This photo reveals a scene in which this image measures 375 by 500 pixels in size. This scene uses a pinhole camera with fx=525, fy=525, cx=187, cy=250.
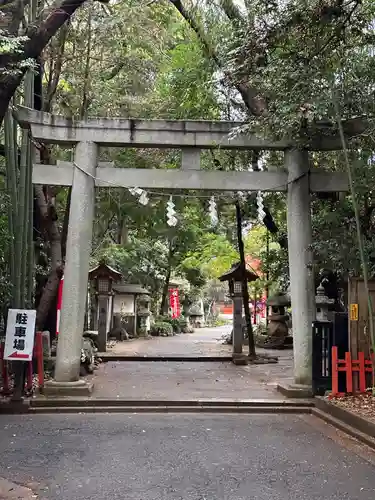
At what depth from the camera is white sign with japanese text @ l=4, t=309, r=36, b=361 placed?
8.01 metres

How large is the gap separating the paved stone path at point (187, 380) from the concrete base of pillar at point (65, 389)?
223mm

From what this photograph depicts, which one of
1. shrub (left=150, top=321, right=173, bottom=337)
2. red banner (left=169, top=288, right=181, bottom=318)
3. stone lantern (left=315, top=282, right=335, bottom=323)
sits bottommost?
shrub (left=150, top=321, right=173, bottom=337)

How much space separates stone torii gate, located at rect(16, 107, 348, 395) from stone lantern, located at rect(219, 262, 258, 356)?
20.0 feet

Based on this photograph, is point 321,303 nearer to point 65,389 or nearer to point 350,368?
point 350,368

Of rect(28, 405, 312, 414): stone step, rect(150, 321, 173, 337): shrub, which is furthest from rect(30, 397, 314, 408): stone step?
rect(150, 321, 173, 337): shrub

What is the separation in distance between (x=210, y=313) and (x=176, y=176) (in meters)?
36.6

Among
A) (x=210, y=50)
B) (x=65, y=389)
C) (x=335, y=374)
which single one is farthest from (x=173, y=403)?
(x=210, y=50)

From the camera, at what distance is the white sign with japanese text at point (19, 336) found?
801 centimetres

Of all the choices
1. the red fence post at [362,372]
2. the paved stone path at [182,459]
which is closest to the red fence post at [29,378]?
the paved stone path at [182,459]

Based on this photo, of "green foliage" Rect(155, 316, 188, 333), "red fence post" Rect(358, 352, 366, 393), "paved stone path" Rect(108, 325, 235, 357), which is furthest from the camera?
"green foliage" Rect(155, 316, 188, 333)

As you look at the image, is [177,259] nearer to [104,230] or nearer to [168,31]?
[104,230]

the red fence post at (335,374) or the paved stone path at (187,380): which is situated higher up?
the red fence post at (335,374)

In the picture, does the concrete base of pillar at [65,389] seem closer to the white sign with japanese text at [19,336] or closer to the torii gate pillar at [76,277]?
the torii gate pillar at [76,277]

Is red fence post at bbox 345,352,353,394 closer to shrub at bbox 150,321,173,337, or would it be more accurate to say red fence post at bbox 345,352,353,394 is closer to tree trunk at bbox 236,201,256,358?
tree trunk at bbox 236,201,256,358
